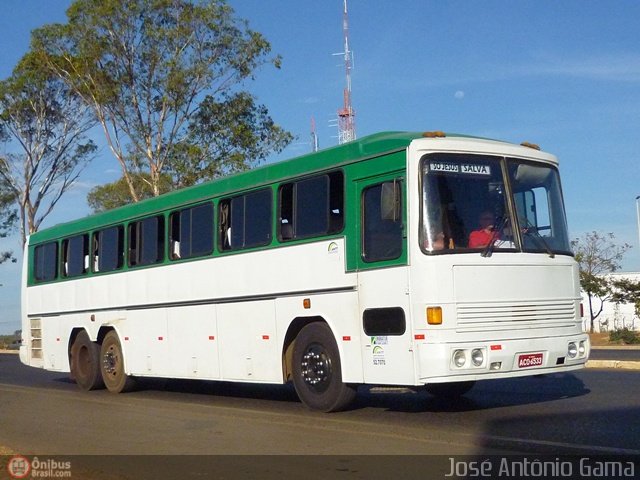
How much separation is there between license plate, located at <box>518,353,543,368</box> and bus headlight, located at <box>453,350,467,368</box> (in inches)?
30.9

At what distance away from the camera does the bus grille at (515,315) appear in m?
10.3

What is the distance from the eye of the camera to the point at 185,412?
13031mm

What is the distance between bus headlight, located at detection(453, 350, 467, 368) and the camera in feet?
33.1

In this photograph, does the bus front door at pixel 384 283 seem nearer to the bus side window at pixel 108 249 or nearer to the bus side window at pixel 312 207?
the bus side window at pixel 312 207

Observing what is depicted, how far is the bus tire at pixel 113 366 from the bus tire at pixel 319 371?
19.0 feet

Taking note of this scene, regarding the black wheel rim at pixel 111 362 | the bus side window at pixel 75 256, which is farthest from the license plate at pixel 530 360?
the bus side window at pixel 75 256

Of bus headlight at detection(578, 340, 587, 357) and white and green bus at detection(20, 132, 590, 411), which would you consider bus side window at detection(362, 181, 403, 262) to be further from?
bus headlight at detection(578, 340, 587, 357)

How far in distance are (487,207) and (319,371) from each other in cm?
305

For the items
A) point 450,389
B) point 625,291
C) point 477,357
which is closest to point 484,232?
point 477,357

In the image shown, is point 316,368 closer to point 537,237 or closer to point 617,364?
point 537,237

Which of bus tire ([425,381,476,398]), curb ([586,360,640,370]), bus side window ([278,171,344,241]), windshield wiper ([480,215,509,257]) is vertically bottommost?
bus tire ([425,381,476,398])

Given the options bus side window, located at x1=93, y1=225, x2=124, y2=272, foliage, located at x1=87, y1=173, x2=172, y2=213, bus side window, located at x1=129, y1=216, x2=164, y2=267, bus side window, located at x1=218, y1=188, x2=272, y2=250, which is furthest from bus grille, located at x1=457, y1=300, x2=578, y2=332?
foliage, located at x1=87, y1=173, x2=172, y2=213

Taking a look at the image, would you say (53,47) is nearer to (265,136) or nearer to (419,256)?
(265,136)

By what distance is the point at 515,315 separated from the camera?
419 inches
